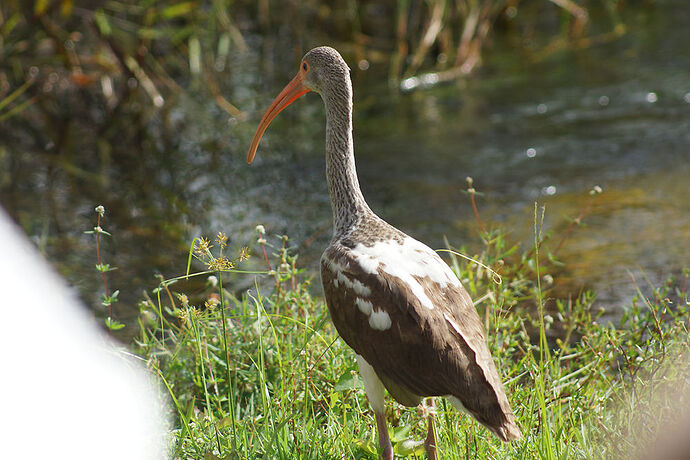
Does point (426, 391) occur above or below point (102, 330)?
above

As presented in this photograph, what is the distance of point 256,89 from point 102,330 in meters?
4.52

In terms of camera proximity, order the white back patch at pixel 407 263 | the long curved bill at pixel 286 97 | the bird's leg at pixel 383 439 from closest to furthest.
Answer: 1. the white back patch at pixel 407 263
2. the bird's leg at pixel 383 439
3. the long curved bill at pixel 286 97

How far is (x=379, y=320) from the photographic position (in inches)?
110

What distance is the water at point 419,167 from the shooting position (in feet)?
18.1

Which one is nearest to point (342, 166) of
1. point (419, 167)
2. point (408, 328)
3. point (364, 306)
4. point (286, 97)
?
point (286, 97)

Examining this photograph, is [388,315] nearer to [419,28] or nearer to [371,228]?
[371,228]

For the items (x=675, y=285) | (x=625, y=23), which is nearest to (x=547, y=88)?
(x=625, y=23)

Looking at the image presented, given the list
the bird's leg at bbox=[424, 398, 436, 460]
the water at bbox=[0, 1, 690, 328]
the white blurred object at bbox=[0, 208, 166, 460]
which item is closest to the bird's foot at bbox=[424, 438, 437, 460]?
the bird's leg at bbox=[424, 398, 436, 460]

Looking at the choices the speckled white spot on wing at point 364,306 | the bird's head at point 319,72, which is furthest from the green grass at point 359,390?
the bird's head at point 319,72

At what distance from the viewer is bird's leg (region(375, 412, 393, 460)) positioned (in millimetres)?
2908

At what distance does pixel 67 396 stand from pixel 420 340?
1.11 meters

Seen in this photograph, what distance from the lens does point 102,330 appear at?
4.67 metres

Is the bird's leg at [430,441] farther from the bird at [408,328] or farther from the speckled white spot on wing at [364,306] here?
the speckled white spot on wing at [364,306]

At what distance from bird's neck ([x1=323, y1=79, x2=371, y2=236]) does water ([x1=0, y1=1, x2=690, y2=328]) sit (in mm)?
1910
